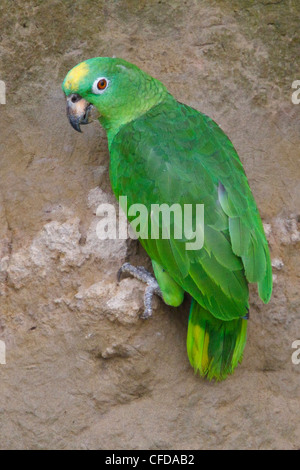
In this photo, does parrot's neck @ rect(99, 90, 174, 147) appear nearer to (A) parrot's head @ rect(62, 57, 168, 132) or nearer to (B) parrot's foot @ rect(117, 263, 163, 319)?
(A) parrot's head @ rect(62, 57, 168, 132)

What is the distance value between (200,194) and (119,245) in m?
0.50

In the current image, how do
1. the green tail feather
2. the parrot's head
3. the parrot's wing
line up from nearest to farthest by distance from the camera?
the parrot's wing < the green tail feather < the parrot's head

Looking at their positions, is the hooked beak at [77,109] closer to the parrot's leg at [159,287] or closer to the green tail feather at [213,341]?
the parrot's leg at [159,287]

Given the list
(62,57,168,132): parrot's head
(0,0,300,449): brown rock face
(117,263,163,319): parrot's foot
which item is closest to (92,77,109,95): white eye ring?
(62,57,168,132): parrot's head

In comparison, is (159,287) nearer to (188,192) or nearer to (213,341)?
(213,341)

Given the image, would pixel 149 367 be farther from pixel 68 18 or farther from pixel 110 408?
pixel 68 18

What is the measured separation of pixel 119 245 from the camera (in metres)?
2.87

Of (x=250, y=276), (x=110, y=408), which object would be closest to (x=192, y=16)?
(x=250, y=276)

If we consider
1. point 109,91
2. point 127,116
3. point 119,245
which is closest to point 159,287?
point 119,245

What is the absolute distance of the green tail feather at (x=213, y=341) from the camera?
262 cm

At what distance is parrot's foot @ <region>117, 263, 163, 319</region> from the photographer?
2.71 m

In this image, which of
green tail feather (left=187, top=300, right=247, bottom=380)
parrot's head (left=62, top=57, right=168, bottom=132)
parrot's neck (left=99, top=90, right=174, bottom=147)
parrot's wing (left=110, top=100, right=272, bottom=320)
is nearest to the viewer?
parrot's wing (left=110, top=100, right=272, bottom=320)

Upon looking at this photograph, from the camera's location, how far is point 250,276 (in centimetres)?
250

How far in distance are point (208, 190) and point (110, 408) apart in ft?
3.44
